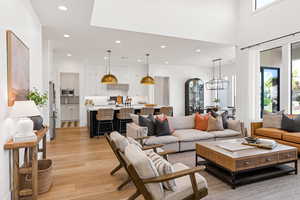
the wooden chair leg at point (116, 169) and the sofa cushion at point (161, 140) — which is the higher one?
the sofa cushion at point (161, 140)

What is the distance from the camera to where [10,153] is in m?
2.25

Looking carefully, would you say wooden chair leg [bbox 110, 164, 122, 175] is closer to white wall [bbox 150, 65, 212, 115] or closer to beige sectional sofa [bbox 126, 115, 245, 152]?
beige sectional sofa [bbox 126, 115, 245, 152]

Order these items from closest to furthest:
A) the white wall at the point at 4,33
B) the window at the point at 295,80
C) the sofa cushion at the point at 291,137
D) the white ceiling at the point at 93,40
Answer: the white wall at the point at 4,33, the white ceiling at the point at 93,40, the sofa cushion at the point at 291,137, the window at the point at 295,80

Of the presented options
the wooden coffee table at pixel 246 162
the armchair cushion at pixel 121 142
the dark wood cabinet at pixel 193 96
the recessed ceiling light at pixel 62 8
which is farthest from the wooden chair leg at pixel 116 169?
the dark wood cabinet at pixel 193 96

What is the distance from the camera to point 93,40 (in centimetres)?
533

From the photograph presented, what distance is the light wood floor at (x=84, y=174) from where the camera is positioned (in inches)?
95.3

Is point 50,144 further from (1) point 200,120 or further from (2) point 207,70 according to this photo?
(2) point 207,70

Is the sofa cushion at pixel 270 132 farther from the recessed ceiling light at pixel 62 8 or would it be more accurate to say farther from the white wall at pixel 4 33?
the recessed ceiling light at pixel 62 8

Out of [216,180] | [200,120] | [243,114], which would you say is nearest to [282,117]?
[243,114]

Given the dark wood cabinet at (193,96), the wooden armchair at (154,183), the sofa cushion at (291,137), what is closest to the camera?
the wooden armchair at (154,183)

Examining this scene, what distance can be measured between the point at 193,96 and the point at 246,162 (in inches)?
294

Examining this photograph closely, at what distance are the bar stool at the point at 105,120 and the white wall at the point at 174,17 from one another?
8.52ft

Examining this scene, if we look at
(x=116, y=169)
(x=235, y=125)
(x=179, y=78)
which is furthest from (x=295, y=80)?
(x=179, y=78)

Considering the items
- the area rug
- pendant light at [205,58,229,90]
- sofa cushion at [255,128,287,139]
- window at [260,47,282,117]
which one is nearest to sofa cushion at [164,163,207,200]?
the area rug
